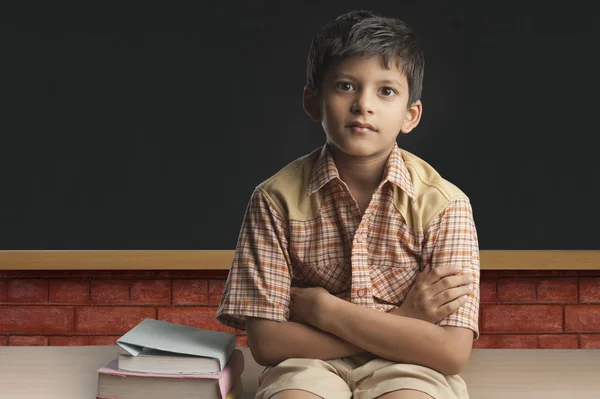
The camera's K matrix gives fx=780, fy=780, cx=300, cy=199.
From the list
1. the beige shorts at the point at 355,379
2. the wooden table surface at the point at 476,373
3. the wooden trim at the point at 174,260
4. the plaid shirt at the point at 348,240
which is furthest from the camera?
the wooden trim at the point at 174,260

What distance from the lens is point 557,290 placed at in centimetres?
260

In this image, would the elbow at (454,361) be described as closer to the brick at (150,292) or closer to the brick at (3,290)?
the brick at (150,292)

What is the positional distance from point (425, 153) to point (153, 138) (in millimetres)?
884

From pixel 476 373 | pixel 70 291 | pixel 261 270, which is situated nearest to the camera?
pixel 261 270

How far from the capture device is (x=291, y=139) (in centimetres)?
254

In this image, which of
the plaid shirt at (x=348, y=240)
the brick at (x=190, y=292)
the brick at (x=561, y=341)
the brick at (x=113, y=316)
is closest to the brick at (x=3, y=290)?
the brick at (x=113, y=316)

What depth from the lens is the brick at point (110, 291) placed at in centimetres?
260

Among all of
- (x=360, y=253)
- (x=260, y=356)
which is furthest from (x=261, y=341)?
(x=360, y=253)

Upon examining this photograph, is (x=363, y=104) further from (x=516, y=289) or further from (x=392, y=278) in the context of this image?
(x=516, y=289)

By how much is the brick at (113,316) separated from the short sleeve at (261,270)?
116cm

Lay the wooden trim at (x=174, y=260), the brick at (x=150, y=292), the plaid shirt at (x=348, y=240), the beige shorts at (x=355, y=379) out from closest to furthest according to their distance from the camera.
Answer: the beige shorts at (x=355, y=379) → the plaid shirt at (x=348, y=240) → the wooden trim at (x=174, y=260) → the brick at (x=150, y=292)

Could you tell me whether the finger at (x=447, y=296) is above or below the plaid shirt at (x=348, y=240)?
below

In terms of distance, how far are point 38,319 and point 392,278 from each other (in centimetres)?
159

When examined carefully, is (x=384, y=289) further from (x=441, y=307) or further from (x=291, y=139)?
(x=291, y=139)
